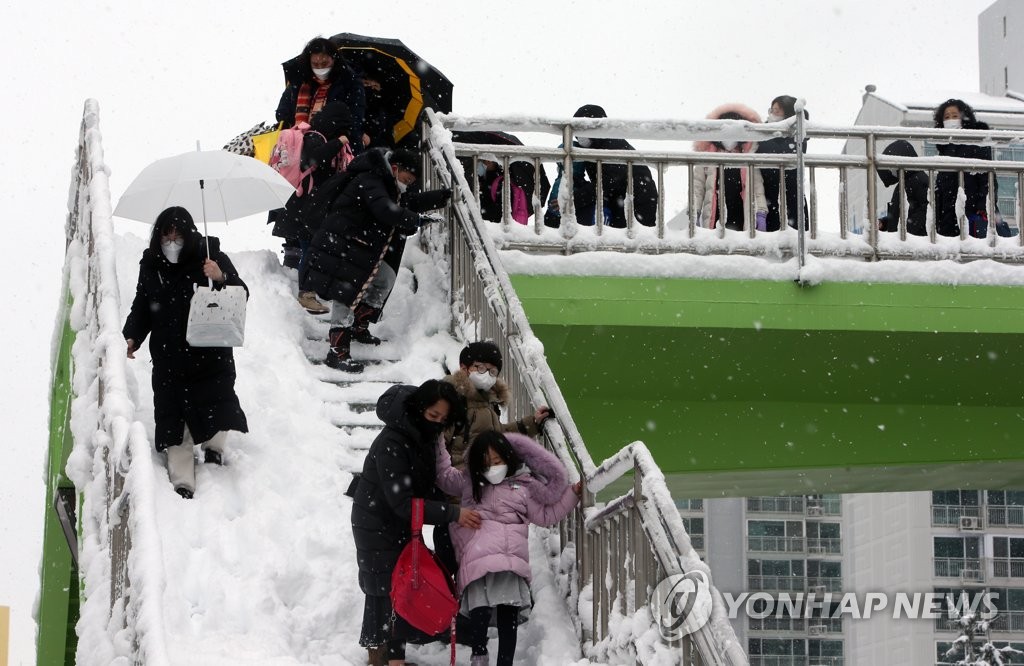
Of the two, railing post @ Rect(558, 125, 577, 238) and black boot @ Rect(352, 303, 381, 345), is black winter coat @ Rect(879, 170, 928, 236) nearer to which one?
railing post @ Rect(558, 125, 577, 238)

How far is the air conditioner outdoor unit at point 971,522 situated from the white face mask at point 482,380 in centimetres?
7257

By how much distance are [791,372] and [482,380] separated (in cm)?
607

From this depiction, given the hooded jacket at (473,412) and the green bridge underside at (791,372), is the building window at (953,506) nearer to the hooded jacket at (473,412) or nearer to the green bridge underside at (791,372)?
the green bridge underside at (791,372)

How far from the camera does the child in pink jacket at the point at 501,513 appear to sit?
6.91 metres

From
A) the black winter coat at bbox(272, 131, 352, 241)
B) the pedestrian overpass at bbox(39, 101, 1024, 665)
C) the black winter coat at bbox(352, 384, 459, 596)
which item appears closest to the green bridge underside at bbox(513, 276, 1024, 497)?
the pedestrian overpass at bbox(39, 101, 1024, 665)

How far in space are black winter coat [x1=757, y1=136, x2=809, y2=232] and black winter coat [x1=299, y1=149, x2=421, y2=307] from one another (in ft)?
11.9

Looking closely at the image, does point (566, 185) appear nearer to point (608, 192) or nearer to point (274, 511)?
point (608, 192)

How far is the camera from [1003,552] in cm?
7475

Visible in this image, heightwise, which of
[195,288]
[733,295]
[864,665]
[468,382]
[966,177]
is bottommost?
[864,665]

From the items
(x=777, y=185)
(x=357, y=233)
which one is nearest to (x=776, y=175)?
(x=777, y=185)

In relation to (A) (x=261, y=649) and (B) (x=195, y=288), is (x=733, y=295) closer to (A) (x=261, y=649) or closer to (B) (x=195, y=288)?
(B) (x=195, y=288)

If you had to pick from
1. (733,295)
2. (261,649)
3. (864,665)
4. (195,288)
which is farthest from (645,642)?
(864,665)

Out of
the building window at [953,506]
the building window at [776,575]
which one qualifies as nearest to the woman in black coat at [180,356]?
the building window at [953,506]

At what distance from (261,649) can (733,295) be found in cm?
627
